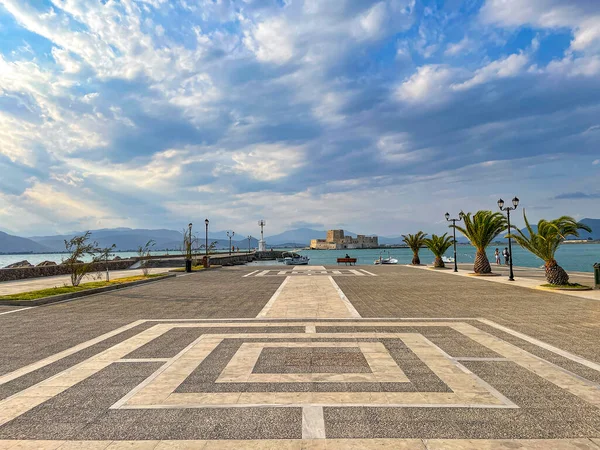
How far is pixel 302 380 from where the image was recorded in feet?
19.5

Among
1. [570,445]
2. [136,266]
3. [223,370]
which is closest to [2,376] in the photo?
[223,370]

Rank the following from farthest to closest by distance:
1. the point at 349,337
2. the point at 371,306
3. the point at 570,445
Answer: the point at 371,306 → the point at 349,337 → the point at 570,445

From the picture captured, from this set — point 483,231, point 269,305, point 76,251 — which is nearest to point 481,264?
point 483,231

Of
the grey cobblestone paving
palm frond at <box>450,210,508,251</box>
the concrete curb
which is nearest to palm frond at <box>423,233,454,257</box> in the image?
palm frond at <box>450,210,508,251</box>

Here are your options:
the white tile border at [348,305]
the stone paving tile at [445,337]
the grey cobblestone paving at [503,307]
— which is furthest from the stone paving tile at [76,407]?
the grey cobblestone paving at [503,307]

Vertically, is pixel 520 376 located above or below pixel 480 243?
below

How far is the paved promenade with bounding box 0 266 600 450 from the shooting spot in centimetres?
429

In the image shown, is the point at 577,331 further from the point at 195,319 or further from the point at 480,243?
the point at 480,243

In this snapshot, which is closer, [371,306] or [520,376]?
[520,376]

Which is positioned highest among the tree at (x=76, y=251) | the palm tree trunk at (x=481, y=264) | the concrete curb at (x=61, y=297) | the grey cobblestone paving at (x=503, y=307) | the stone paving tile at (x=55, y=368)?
the tree at (x=76, y=251)

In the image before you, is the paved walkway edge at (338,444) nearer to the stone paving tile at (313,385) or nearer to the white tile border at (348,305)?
the stone paving tile at (313,385)

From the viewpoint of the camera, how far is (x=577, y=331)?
9.27 metres

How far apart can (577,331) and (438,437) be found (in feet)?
24.0

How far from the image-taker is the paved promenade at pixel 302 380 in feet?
14.1
